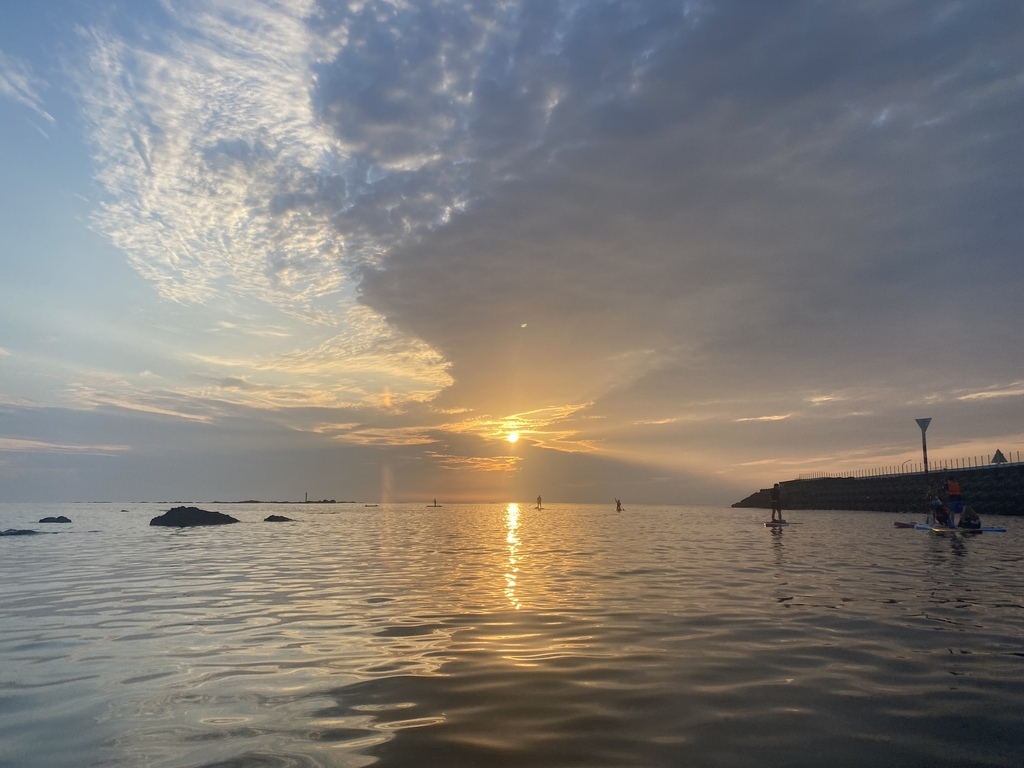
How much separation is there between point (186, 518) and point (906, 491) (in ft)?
300

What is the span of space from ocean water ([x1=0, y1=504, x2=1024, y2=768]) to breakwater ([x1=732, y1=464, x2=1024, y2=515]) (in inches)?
1608

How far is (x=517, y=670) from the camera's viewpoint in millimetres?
8359

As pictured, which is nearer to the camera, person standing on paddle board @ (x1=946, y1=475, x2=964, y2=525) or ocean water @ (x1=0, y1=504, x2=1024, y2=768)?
ocean water @ (x1=0, y1=504, x2=1024, y2=768)

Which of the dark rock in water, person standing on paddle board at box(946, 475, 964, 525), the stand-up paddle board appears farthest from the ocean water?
the dark rock in water

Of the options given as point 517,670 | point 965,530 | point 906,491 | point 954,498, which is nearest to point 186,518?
point 517,670

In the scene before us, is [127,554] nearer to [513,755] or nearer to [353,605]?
[353,605]

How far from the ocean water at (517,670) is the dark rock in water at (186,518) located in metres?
37.6

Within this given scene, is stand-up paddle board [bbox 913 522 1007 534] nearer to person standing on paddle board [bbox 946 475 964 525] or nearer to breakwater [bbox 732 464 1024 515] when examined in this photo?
person standing on paddle board [bbox 946 475 964 525]

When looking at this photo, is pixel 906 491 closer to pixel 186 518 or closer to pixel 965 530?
pixel 965 530

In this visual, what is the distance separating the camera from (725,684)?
7.61 metres

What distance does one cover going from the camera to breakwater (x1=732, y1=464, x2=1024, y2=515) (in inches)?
2603

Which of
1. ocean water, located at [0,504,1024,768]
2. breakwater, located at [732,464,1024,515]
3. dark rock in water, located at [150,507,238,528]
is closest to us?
ocean water, located at [0,504,1024,768]

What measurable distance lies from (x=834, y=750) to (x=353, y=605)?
10502mm

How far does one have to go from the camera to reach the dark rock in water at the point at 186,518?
172ft
